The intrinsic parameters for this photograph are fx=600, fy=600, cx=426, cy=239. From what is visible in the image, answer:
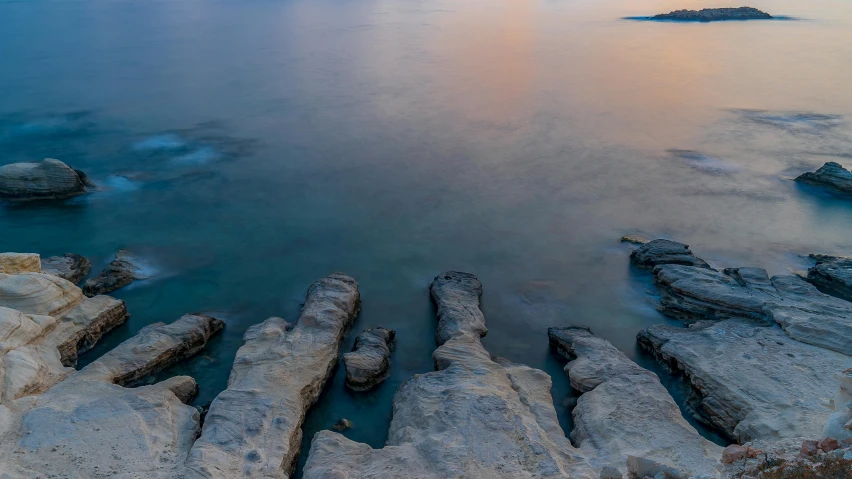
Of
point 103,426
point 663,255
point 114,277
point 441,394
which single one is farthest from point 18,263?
point 663,255

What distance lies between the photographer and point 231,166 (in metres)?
19.0

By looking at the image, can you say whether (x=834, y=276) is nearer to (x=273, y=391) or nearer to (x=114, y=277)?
(x=273, y=391)

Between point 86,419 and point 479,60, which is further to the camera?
point 479,60

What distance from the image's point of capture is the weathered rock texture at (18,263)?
11.2 meters

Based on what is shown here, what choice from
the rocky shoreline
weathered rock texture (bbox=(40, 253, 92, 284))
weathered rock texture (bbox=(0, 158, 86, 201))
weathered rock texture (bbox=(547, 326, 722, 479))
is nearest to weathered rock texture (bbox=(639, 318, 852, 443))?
the rocky shoreline

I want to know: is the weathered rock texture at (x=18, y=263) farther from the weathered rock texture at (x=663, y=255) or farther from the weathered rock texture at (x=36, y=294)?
the weathered rock texture at (x=663, y=255)

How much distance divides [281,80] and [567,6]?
44863mm

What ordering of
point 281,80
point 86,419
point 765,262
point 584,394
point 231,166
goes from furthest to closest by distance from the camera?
point 281,80, point 231,166, point 765,262, point 584,394, point 86,419

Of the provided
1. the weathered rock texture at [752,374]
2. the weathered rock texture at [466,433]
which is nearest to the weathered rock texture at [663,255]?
the weathered rock texture at [752,374]

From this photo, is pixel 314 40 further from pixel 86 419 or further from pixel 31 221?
pixel 86 419

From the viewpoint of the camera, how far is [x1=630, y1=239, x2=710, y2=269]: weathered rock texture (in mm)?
13133

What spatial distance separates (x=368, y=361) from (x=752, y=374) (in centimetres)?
607

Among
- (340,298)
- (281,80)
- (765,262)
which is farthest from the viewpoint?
(281,80)

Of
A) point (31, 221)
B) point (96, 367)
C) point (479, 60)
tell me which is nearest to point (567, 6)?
point (479, 60)
